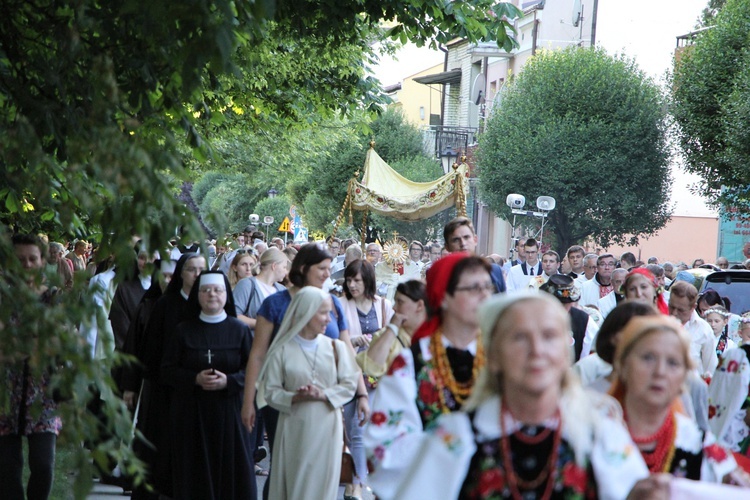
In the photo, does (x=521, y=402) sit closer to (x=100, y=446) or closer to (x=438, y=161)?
(x=100, y=446)

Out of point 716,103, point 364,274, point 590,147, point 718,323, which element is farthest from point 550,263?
point 590,147

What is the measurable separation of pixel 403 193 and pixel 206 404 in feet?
54.9

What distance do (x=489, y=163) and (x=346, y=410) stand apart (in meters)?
33.6

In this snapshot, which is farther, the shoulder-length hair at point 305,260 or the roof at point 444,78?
the roof at point 444,78

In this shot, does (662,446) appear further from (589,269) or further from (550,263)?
(550,263)

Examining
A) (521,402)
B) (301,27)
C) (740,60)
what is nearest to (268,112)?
(301,27)

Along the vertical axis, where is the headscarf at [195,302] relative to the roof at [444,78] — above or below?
below

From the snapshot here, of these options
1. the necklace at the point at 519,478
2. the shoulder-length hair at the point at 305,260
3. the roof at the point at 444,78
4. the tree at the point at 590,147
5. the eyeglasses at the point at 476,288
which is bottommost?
the necklace at the point at 519,478

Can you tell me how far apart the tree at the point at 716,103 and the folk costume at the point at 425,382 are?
85.0 ft

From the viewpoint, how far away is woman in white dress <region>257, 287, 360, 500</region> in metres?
7.58

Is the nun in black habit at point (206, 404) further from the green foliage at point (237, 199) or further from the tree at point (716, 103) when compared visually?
the green foliage at point (237, 199)

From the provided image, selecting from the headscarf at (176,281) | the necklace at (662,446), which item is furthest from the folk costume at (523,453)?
the headscarf at (176,281)

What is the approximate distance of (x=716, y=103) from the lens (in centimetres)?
3192

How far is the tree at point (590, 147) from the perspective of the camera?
39469 millimetres
